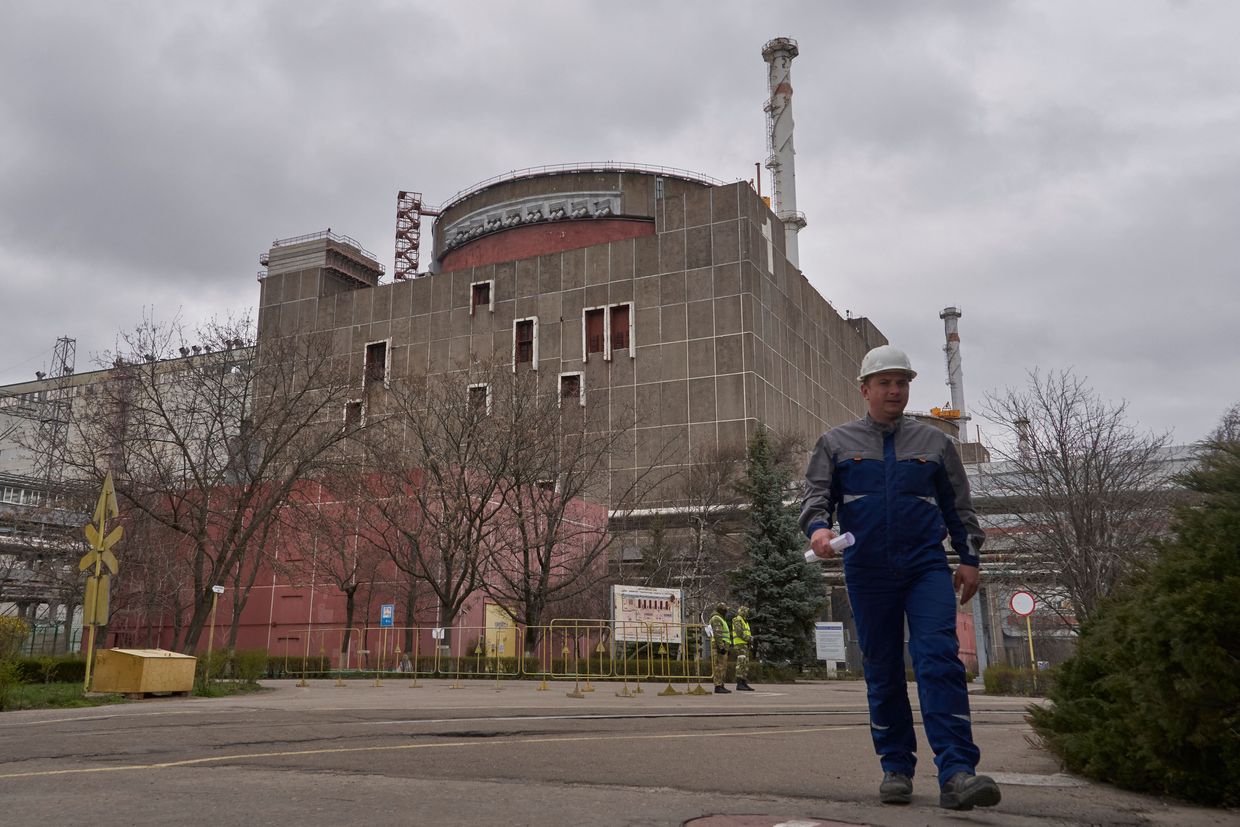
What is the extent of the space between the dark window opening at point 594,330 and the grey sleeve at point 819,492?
184 feet

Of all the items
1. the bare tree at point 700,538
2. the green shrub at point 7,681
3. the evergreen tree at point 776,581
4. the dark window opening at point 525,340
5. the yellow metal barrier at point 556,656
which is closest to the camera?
the green shrub at point 7,681

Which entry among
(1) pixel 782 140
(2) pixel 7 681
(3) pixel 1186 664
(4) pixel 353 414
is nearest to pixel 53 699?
(2) pixel 7 681

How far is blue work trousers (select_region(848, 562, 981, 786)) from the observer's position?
427 centimetres

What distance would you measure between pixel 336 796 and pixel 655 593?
1985 centimetres

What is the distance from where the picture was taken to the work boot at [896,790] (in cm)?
426

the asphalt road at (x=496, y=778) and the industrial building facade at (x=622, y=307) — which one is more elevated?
the industrial building facade at (x=622, y=307)

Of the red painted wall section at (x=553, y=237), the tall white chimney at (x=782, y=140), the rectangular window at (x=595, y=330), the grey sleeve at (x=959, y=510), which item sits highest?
the tall white chimney at (x=782, y=140)

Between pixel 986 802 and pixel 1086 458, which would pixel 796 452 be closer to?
pixel 1086 458

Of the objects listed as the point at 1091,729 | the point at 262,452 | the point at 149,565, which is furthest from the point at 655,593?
the point at 149,565

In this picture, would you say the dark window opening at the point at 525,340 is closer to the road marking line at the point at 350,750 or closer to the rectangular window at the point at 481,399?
the rectangular window at the point at 481,399

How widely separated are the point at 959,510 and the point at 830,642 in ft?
101

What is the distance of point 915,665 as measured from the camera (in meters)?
4.39

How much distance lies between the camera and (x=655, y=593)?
23.8 m

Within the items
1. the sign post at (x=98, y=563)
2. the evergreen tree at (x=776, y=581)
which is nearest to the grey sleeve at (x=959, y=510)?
the sign post at (x=98, y=563)
